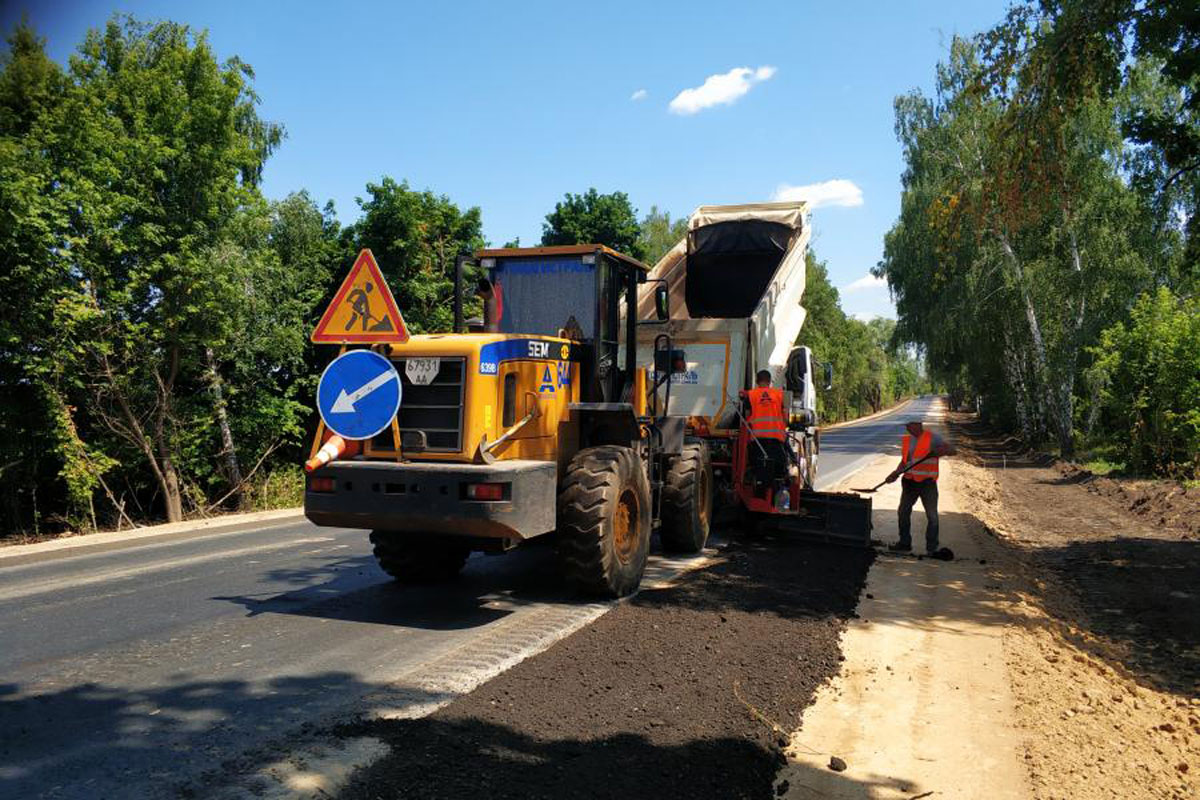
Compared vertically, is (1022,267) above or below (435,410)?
above

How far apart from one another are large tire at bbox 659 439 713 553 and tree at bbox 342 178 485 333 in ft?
47.8

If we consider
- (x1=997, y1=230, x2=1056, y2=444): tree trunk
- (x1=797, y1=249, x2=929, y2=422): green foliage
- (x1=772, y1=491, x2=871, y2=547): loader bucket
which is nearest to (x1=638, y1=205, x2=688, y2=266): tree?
(x1=797, y1=249, x2=929, y2=422): green foliage

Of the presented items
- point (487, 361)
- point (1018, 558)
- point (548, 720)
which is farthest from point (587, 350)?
point (1018, 558)

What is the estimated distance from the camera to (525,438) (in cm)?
A: 645

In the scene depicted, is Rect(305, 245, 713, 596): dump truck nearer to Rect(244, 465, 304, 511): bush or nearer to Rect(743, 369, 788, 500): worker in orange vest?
Rect(743, 369, 788, 500): worker in orange vest

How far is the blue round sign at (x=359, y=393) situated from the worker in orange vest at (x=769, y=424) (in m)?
4.74

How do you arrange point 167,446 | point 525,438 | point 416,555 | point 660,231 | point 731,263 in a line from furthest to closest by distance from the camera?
point 660,231, point 167,446, point 731,263, point 416,555, point 525,438

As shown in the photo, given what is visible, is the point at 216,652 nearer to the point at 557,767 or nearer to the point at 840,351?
the point at 557,767

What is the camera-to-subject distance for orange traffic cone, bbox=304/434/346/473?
5984 millimetres

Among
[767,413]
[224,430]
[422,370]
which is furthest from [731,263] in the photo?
[224,430]

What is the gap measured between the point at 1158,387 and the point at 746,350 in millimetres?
11412

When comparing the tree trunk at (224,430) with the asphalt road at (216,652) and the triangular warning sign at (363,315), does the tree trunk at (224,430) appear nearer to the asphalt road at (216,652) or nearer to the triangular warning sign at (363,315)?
the asphalt road at (216,652)

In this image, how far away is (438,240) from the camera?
76.9 ft

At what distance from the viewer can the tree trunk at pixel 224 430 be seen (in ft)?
54.1
